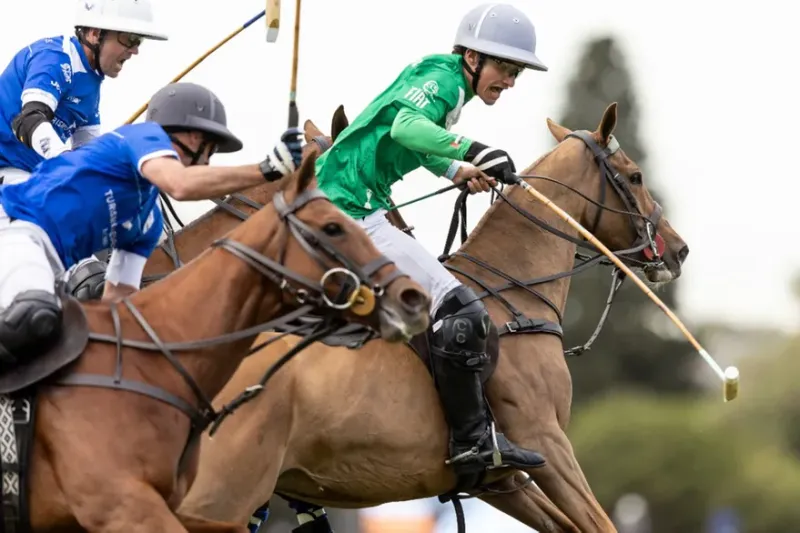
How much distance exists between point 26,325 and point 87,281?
244cm

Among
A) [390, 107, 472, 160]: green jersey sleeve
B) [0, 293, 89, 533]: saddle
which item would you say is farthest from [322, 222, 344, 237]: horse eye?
[390, 107, 472, 160]: green jersey sleeve

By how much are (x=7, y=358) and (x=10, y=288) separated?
0.37m

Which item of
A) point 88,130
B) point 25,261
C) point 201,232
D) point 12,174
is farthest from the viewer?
point 201,232

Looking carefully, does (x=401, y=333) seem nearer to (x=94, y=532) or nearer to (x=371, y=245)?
(x=371, y=245)

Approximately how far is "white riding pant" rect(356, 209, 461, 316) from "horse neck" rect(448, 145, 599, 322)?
2.04ft

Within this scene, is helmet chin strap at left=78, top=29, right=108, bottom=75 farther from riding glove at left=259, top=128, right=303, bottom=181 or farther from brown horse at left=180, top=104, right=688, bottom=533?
riding glove at left=259, top=128, right=303, bottom=181

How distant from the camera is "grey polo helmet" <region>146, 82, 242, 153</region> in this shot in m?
8.22

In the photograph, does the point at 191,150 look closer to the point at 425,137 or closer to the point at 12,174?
the point at 425,137

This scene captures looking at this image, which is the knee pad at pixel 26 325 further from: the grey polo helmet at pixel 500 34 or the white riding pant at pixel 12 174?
the grey polo helmet at pixel 500 34

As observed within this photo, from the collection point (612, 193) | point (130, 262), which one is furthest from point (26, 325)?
point (612, 193)

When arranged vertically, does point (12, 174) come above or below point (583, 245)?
above

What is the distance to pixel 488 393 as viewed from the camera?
9.49m

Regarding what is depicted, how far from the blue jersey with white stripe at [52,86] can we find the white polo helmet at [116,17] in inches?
7.6

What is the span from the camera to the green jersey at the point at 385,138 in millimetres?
9117
